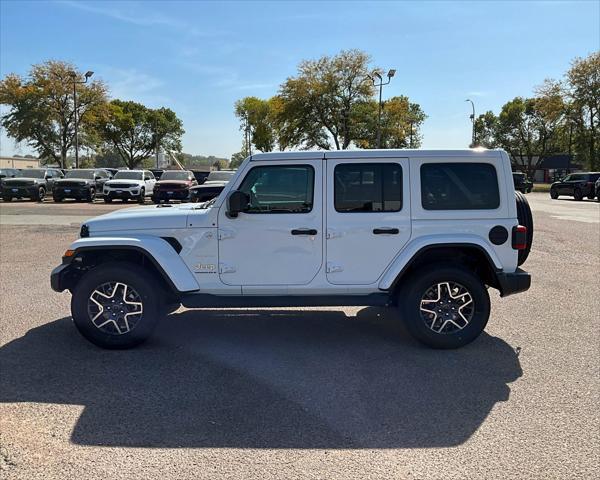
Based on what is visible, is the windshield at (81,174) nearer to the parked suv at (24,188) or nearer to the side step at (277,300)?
the parked suv at (24,188)

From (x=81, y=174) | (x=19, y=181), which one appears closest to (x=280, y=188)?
(x=19, y=181)

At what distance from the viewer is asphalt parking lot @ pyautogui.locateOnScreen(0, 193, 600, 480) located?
10.2 feet

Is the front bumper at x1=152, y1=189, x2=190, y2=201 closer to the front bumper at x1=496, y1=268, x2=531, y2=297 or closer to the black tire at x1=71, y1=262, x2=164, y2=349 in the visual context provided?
the black tire at x1=71, y1=262, x2=164, y2=349

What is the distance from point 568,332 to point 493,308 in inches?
46.6

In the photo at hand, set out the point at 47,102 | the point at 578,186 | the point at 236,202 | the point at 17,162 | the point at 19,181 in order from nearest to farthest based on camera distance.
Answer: the point at 236,202, the point at 19,181, the point at 578,186, the point at 47,102, the point at 17,162

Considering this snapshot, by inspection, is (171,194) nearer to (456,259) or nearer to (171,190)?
(171,190)

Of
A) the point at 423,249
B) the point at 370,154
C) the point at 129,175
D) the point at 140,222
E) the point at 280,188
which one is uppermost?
the point at 129,175

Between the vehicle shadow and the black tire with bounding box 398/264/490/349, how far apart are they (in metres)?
0.16

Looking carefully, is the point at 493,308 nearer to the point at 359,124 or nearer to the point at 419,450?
the point at 419,450

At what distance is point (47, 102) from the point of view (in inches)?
1700

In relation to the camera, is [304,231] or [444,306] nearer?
[304,231]

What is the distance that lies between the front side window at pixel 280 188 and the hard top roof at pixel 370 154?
0.33 ft

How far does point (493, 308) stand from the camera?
683cm

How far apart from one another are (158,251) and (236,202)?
34.8 inches
